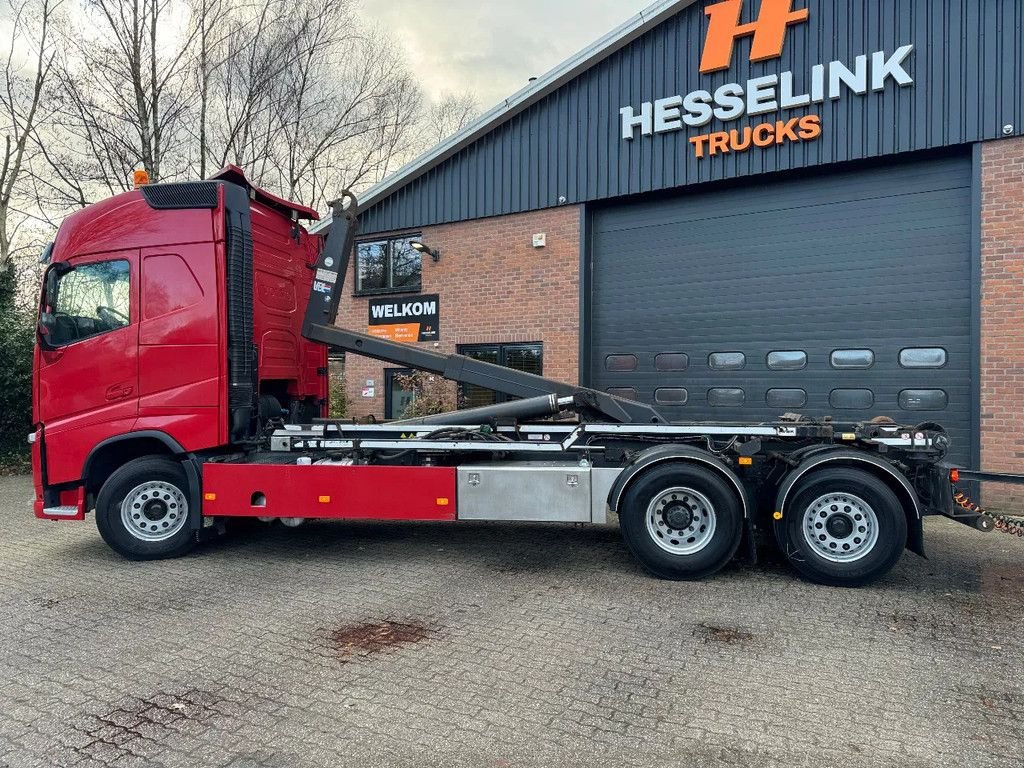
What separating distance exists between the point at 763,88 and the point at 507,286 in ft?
16.7

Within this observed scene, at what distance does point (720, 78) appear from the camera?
9.72m

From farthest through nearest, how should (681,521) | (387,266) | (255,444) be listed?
1. (387,266)
2. (255,444)
3. (681,521)

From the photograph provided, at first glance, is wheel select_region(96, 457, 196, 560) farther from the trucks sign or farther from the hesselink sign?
the hesselink sign

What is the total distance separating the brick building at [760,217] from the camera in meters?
8.33

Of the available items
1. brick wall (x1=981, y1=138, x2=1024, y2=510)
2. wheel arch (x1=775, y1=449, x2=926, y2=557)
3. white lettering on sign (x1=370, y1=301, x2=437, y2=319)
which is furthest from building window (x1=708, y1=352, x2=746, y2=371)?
white lettering on sign (x1=370, y1=301, x2=437, y2=319)

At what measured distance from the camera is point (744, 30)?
9516mm

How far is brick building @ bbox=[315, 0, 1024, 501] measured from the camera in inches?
328

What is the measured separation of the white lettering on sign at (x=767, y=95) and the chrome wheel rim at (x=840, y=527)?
6.50 metres

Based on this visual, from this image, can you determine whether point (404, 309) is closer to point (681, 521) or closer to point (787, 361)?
point (787, 361)

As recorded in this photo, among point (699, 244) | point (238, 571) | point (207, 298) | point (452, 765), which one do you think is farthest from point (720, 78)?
point (452, 765)

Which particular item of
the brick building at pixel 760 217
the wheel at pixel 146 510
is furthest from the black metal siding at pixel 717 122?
the wheel at pixel 146 510

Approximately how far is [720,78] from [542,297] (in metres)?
4.37

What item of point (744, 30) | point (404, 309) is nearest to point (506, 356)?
point (404, 309)

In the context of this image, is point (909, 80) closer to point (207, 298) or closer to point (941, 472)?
point (941, 472)
